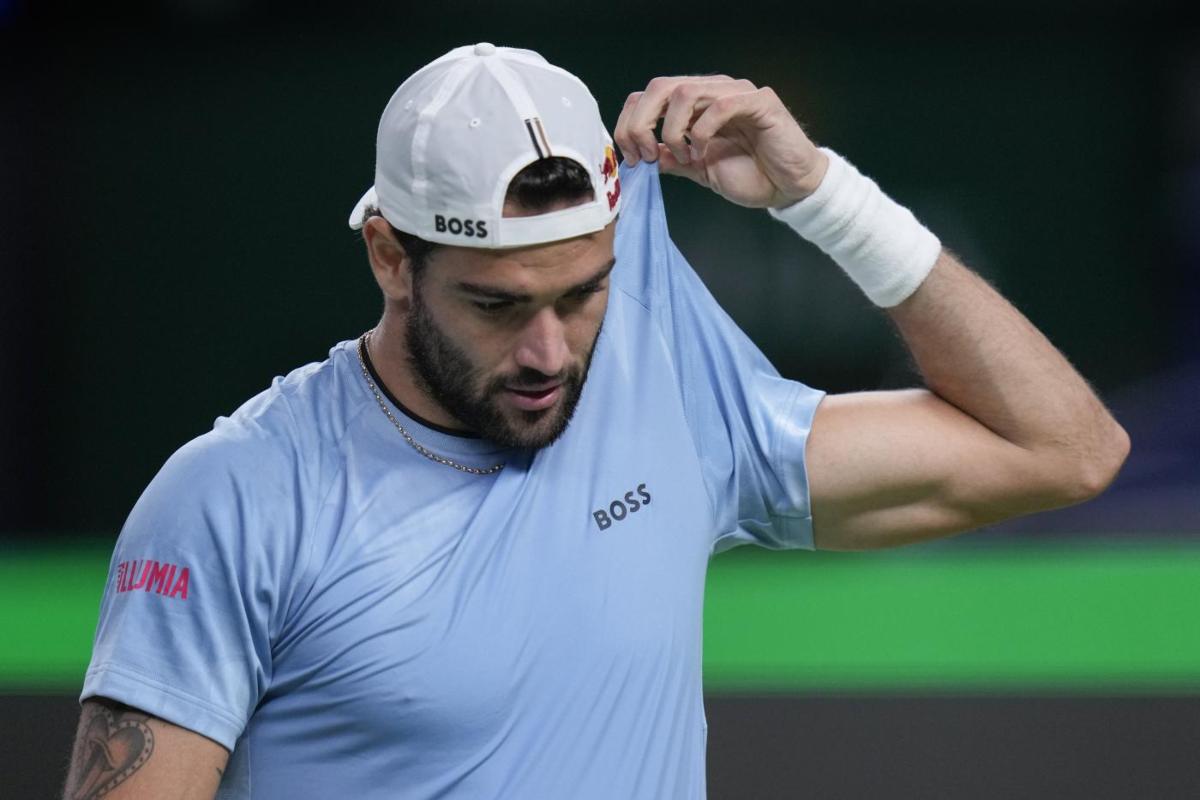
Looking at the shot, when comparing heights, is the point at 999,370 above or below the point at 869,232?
below

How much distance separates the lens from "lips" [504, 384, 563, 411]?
6.11 ft

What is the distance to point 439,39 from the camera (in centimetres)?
518

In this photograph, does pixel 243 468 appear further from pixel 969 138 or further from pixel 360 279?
pixel 969 138

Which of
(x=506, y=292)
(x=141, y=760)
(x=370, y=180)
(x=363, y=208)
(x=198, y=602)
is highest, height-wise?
(x=370, y=180)

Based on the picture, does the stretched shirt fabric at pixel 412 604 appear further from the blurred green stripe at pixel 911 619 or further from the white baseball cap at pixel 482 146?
the blurred green stripe at pixel 911 619

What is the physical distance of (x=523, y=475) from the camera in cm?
191

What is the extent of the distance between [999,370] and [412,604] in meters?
0.82

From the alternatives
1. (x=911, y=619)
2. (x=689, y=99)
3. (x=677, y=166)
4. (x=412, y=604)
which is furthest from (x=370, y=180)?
(x=412, y=604)

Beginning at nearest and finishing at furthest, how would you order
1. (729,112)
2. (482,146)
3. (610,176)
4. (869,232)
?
(482,146) < (610,176) < (729,112) < (869,232)

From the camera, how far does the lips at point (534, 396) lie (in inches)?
73.3

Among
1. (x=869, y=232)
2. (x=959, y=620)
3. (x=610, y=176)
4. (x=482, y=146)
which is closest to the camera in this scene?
(x=482, y=146)

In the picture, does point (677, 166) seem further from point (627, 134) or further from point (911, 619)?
point (911, 619)

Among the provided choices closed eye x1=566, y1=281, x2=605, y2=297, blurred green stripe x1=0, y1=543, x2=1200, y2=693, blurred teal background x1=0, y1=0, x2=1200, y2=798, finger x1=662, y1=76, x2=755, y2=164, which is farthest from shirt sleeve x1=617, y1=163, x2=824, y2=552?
blurred teal background x1=0, y1=0, x2=1200, y2=798

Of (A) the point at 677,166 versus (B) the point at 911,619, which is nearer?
(A) the point at 677,166
